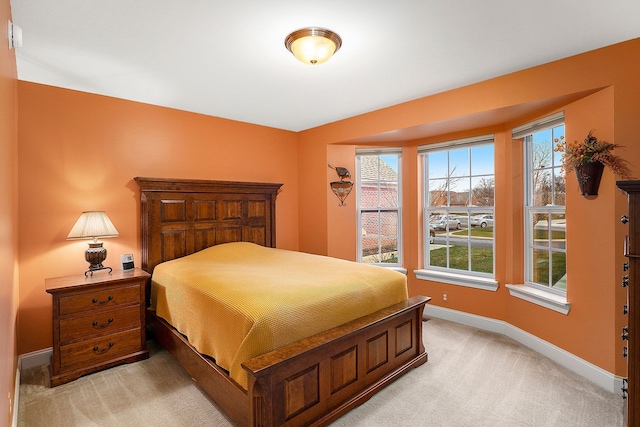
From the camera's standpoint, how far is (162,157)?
3605 mm

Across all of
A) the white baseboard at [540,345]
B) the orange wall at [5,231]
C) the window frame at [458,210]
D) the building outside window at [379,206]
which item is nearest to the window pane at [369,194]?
the building outside window at [379,206]

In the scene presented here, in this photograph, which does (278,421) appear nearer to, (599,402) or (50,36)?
(599,402)

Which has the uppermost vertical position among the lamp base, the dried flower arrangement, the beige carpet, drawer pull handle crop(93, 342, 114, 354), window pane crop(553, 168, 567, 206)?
the dried flower arrangement

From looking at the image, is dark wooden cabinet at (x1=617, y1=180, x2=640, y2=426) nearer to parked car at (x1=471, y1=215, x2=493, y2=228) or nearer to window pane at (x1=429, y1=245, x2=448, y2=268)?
parked car at (x1=471, y1=215, x2=493, y2=228)

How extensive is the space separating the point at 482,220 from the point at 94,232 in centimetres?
402

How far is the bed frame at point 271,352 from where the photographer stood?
1.78 m

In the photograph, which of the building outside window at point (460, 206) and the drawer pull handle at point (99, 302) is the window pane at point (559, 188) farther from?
the drawer pull handle at point (99, 302)

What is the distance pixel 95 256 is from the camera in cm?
293

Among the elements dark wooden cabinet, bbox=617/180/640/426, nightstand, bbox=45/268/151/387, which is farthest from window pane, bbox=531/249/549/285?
nightstand, bbox=45/268/151/387

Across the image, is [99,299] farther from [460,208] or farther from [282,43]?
[460,208]

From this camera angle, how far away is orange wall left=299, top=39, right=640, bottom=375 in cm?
232

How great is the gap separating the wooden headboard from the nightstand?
1.89ft

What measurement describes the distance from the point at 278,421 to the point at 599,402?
2242mm

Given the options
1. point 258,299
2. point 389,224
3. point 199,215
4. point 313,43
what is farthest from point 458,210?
point 199,215
